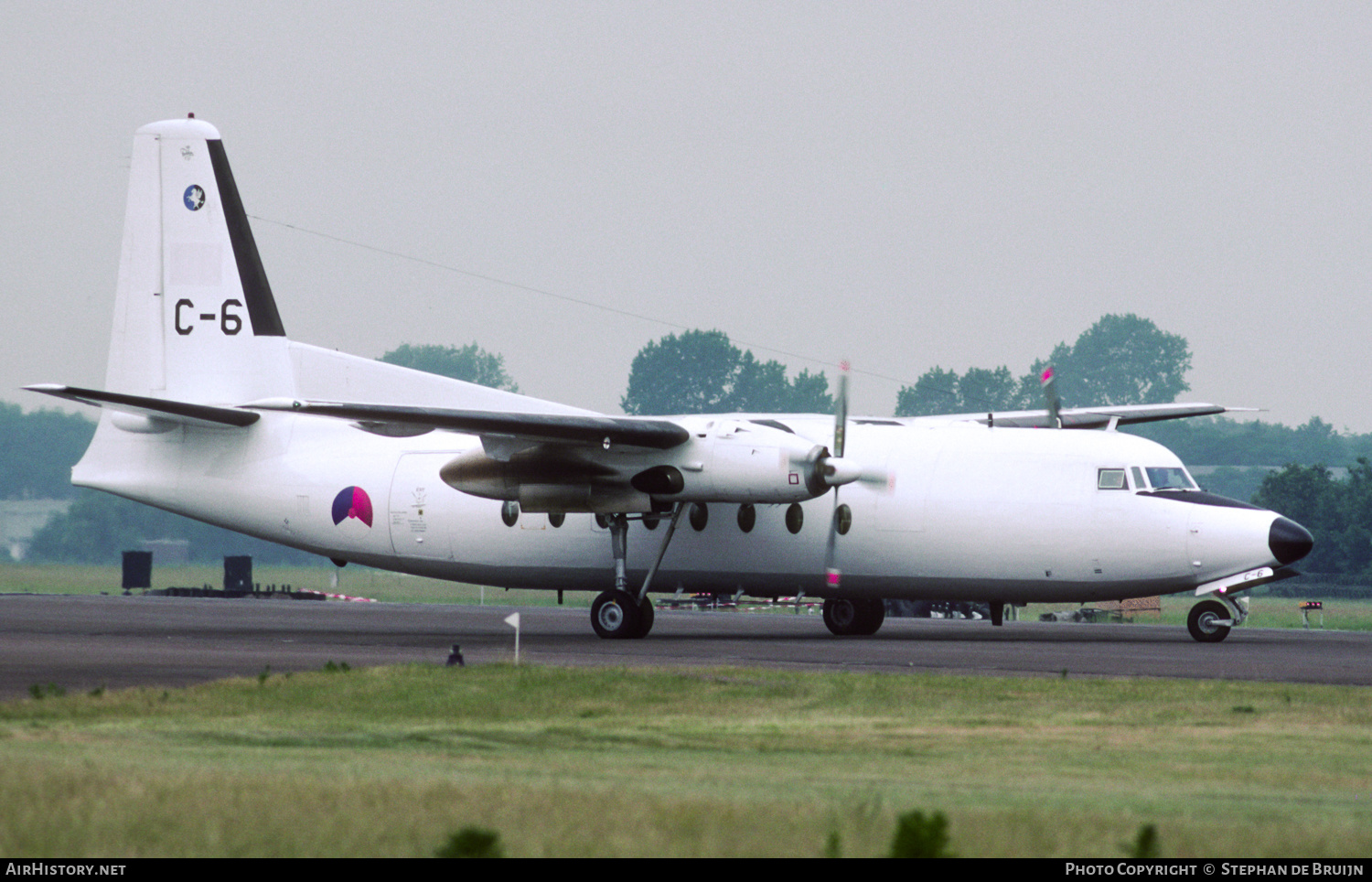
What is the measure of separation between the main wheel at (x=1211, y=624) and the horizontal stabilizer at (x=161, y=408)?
646 inches

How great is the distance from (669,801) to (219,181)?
24.5m

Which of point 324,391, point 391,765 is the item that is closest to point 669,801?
point 391,765

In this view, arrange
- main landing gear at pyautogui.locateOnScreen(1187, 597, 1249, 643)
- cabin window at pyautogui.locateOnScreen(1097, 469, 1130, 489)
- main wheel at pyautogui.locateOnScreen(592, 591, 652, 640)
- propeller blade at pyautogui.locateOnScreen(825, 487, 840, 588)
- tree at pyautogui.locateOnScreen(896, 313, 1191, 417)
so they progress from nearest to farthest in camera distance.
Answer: cabin window at pyautogui.locateOnScreen(1097, 469, 1130, 489) → main landing gear at pyautogui.locateOnScreen(1187, 597, 1249, 643) → propeller blade at pyautogui.locateOnScreen(825, 487, 840, 588) → main wheel at pyautogui.locateOnScreen(592, 591, 652, 640) → tree at pyautogui.locateOnScreen(896, 313, 1191, 417)

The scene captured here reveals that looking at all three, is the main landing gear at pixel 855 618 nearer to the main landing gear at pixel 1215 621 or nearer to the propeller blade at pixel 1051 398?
the propeller blade at pixel 1051 398

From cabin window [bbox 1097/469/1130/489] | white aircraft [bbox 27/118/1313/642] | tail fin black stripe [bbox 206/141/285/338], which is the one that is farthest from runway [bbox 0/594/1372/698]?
tail fin black stripe [bbox 206/141/285/338]

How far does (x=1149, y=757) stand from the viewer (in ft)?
39.2

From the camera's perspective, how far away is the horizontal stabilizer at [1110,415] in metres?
32.4

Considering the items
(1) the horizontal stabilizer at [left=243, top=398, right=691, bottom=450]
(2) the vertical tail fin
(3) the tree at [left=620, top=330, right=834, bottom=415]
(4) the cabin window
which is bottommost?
(4) the cabin window

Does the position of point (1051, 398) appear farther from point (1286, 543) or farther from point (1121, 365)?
point (1121, 365)

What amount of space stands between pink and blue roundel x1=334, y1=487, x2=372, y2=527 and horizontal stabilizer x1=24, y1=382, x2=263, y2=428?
2134 millimetres

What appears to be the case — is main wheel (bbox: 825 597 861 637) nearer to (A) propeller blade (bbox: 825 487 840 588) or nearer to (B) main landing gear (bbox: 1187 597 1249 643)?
(A) propeller blade (bbox: 825 487 840 588)

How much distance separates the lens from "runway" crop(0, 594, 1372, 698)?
1956 centimetres

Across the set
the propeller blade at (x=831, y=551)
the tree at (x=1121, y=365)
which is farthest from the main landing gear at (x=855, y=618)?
the tree at (x=1121, y=365)

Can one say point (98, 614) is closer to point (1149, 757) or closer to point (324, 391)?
point (324, 391)
